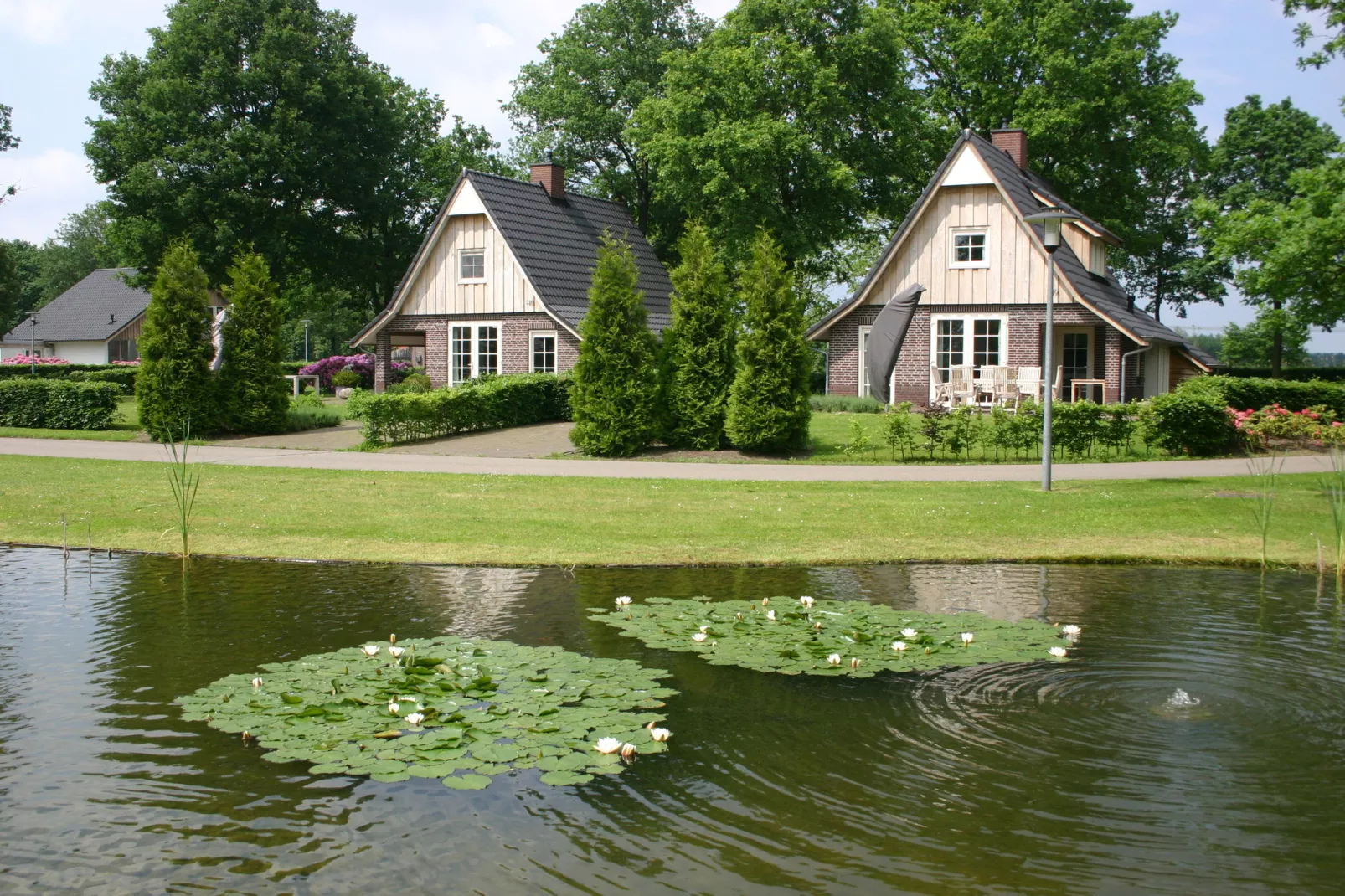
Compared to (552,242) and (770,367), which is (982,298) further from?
(552,242)

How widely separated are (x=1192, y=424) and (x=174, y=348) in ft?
69.4

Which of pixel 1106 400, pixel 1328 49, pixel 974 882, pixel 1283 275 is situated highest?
pixel 1328 49

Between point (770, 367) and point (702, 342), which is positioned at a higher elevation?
point (702, 342)

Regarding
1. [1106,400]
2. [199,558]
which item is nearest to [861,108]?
[1106,400]

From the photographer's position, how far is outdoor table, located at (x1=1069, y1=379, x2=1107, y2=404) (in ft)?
99.8

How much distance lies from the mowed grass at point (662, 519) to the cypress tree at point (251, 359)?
9.02m

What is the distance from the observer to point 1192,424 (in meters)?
20.5

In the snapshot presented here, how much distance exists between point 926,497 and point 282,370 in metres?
17.4

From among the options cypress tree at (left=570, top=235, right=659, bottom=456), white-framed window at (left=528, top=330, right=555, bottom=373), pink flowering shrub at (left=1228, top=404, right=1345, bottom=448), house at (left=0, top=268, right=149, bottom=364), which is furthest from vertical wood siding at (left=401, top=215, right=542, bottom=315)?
house at (left=0, top=268, right=149, bottom=364)

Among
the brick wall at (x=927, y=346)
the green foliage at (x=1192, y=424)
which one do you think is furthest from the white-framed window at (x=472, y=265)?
the green foliage at (x=1192, y=424)

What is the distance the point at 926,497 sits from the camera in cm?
1569

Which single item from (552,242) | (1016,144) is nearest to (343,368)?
(552,242)

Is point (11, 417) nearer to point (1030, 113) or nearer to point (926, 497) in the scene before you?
point (926, 497)

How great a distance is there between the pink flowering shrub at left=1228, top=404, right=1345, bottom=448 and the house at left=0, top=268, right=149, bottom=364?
61.9 meters
